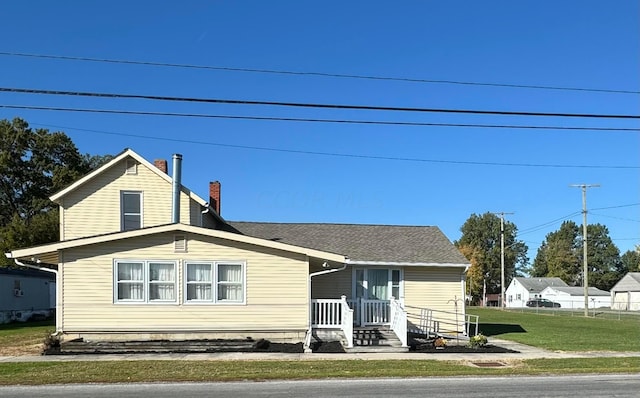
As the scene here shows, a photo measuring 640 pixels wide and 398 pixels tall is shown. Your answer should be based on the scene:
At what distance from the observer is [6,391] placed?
33.8ft

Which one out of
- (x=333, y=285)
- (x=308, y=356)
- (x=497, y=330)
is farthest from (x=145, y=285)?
(x=497, y=330)

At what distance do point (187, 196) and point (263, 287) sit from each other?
677 centimetres

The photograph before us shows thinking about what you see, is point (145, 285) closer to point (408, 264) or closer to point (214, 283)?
point (214, 283)

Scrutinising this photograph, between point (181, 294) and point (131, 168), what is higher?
point (131, 168)

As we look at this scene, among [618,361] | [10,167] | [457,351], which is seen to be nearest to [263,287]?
[457,351]

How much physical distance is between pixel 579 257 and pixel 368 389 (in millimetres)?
126580

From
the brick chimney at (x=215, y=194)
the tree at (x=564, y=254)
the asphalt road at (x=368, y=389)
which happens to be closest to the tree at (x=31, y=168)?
the brick chimney at (x=215, y=194)

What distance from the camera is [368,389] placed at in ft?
34.2

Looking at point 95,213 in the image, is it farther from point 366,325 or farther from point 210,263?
point 366,325

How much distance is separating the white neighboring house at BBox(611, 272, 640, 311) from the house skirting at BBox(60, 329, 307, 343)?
8255 cm

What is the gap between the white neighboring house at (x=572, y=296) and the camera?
95500 mm

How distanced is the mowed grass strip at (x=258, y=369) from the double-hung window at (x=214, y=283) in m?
4.24

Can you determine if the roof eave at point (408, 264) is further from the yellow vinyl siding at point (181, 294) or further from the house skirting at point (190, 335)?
the house skirting at point (190, 335)

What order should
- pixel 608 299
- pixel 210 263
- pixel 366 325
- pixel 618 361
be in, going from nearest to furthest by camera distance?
pixel 618 361
pixel 210 263
pixel 366 325
pixel 608 299
